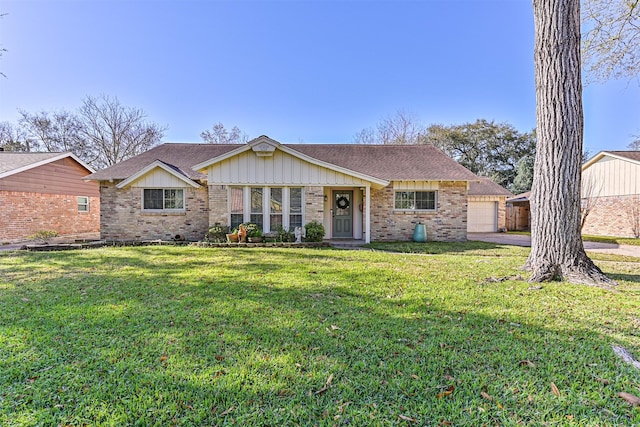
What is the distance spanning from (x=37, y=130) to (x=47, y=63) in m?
16.2

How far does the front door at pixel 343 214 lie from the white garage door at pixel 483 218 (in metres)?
10.1

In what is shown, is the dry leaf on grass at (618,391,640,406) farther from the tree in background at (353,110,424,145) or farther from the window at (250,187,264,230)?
the tree in background at (353,110,424,145)

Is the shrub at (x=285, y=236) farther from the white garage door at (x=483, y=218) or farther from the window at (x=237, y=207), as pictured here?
the white garage door at (x=483, y=218)

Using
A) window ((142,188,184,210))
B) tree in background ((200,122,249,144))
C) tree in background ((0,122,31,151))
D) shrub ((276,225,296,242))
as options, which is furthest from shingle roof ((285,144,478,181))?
tree in background ((0,122,31,151))

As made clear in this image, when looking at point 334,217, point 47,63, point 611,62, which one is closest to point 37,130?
point 47,63

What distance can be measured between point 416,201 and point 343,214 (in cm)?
338

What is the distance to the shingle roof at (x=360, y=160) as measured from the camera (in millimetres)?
13023

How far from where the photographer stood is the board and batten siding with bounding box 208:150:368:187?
1120 centimetres

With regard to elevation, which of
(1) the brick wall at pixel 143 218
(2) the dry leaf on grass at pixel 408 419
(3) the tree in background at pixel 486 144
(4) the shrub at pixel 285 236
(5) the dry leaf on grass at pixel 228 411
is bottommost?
(2) the dry leaf on grass at pixel 408 419

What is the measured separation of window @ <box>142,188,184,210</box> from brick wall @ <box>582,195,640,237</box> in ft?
71.1

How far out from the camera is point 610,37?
8.80 meters

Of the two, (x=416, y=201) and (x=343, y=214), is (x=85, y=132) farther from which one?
(x=416, y=201)

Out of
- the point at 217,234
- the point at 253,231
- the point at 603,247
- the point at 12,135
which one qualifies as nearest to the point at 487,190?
the point at 603,247

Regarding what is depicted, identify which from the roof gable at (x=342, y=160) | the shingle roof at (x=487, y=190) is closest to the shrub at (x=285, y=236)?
the roof gable at (x=342, y=160)
